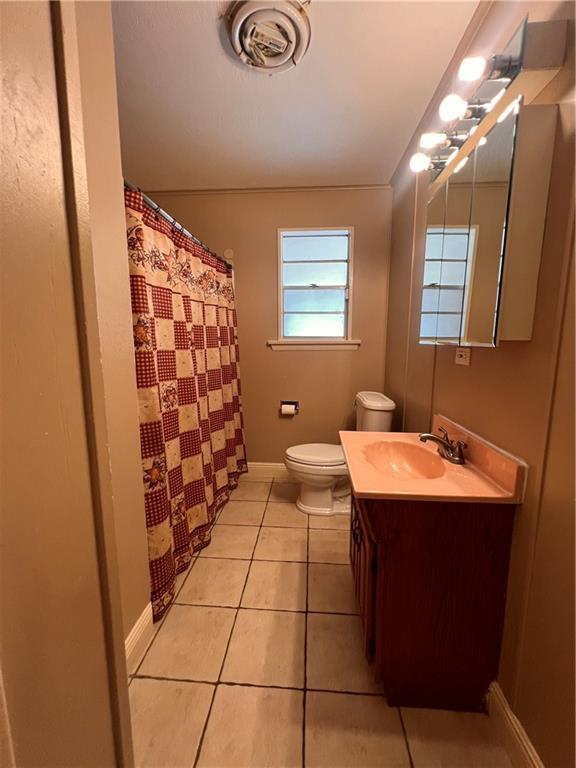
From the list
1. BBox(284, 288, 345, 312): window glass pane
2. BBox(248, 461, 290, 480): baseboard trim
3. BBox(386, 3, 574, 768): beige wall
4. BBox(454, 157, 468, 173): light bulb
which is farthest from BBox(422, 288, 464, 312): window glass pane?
BBox(248, 461, 290, 480): baseboard trim

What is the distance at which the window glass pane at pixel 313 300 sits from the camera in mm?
2549

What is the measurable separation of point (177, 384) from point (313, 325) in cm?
143

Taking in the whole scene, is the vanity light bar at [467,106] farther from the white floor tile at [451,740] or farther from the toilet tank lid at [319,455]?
the white floor tile at [451,740]

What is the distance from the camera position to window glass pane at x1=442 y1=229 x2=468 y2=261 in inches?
46.5

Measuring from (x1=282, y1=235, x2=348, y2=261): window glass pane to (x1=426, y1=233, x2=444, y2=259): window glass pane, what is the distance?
3.35ft

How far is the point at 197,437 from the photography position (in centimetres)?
167

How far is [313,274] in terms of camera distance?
2545 mm

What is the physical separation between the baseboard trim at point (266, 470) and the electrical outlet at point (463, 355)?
180 cm

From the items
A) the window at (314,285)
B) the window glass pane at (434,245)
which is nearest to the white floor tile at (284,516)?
the window at (314,285)

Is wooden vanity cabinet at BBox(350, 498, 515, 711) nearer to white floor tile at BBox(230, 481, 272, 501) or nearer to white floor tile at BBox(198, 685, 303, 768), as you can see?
white floor tile at BBox(198, 685, 303, 768)

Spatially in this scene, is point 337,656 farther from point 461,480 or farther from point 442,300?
point 442,300

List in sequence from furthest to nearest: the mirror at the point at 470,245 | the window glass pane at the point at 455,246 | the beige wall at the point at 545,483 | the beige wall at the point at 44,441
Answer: the window glass pane at the point at 455,246, the mirror at the point at 470,245, the beige wall at the point at 545,483, the beige wall at the point at 44,441

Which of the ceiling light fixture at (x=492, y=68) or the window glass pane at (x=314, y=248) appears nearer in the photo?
the ceiling light fixture at (x=492, y=68)

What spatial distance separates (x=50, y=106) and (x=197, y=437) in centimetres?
140
